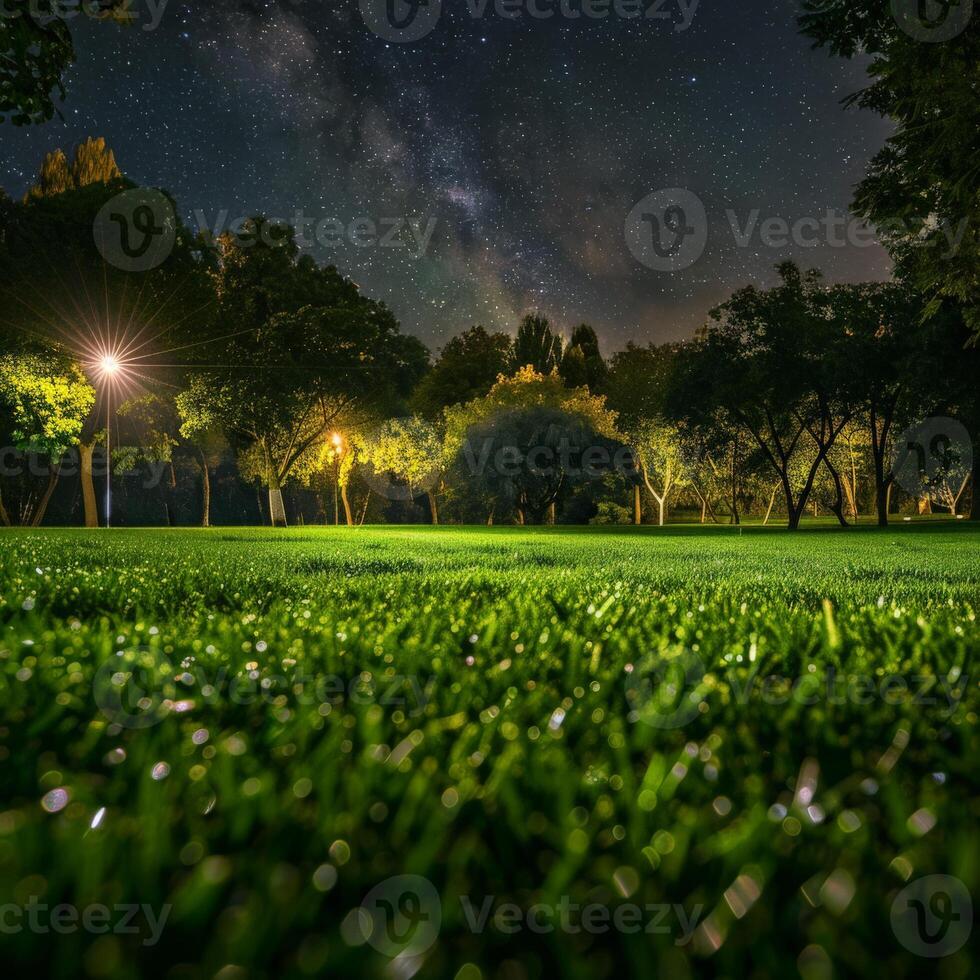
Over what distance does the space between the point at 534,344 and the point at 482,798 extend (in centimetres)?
6035

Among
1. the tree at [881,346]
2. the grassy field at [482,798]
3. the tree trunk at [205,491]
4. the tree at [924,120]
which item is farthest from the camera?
the tree trunk at [205,491]

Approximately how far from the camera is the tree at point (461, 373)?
5356cm

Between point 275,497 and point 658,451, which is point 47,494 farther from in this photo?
point 658,451

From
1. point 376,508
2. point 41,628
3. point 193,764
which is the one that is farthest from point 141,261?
point 193,764

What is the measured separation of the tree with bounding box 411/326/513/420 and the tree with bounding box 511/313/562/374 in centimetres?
216

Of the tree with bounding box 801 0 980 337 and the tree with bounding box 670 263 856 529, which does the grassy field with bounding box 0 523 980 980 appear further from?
the tree with bounding box 670 263 856 529

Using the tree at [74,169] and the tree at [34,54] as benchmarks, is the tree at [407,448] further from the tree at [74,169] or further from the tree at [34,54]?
the tree at [34,54]

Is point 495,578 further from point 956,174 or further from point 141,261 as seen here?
point 141,261

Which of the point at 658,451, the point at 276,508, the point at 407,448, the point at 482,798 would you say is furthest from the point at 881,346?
the point at 482,798

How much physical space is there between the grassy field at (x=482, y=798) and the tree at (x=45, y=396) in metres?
26.6

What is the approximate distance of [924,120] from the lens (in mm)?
10008

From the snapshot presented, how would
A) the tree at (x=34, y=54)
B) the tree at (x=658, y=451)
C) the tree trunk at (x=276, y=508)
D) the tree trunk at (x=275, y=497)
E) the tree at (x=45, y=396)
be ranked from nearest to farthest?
the tree at (x=34, y=54) → the tree at (x=45, y=396) → the tree trunk at (x=275, y=497) → the tree trunk at (x=276, y=508) → the tree at (x=658, y=451)

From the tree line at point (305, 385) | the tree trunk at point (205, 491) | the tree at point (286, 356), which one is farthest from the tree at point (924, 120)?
the tree trunk at point (205, 491)

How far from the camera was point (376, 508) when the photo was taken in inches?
2007
